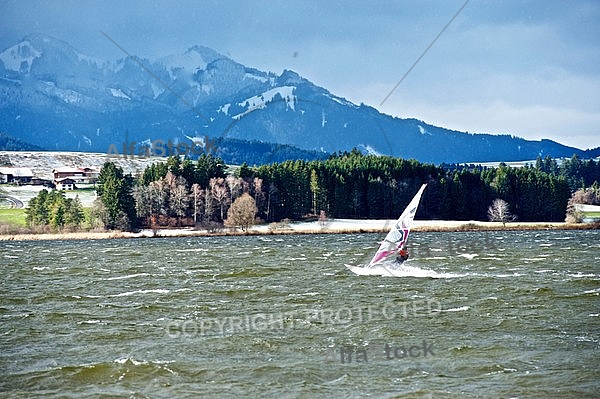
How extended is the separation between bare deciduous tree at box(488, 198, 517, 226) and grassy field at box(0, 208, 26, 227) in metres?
97.9

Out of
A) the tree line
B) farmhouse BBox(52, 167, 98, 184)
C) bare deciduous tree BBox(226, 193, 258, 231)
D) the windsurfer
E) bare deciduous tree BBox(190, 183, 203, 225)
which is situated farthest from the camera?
farmhouse BBox(52, 167, 98, 184)

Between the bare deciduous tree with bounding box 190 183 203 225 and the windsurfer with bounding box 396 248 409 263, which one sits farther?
the bare deciduous tree with bounding box 190 183 203 225

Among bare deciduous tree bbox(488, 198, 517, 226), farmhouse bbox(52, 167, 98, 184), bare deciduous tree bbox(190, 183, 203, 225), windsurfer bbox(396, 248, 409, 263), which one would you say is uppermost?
farmhouse bbox(52, 167, 98, 184)

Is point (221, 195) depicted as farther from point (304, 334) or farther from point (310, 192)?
point (304, 334)

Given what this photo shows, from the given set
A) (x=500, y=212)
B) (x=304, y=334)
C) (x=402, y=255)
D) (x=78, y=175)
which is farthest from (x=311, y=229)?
(x=78, y=175)

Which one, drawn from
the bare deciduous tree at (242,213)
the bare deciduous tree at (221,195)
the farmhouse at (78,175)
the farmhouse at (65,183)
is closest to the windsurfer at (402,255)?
the bare deciduous tree at (242,213)

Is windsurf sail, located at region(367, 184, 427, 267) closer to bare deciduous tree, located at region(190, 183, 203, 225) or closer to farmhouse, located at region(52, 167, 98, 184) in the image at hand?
bare deciduous tree, located at region(190, 183, 203, 225)

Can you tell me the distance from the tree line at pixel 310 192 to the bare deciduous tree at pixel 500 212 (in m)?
2.72

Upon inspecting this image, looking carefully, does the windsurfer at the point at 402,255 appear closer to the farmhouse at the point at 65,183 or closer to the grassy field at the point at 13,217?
the grassy field at the point at 13,217

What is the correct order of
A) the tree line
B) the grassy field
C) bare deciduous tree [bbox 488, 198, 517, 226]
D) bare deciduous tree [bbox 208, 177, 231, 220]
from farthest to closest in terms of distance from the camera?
1. bare deciduous tree [bbox 488, 198, 517, 226]
2. bare deciduous tree [bbox 208, 177, 231, 220]
3. the tree line
4. the grassy field

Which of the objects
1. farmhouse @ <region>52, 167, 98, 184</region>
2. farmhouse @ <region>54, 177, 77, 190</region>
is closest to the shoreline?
farmhouse @ <region>54, 177, 77, 190</region>

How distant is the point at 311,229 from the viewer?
12138cm

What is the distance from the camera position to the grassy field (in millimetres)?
123625

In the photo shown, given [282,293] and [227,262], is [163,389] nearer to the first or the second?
[282,293]
